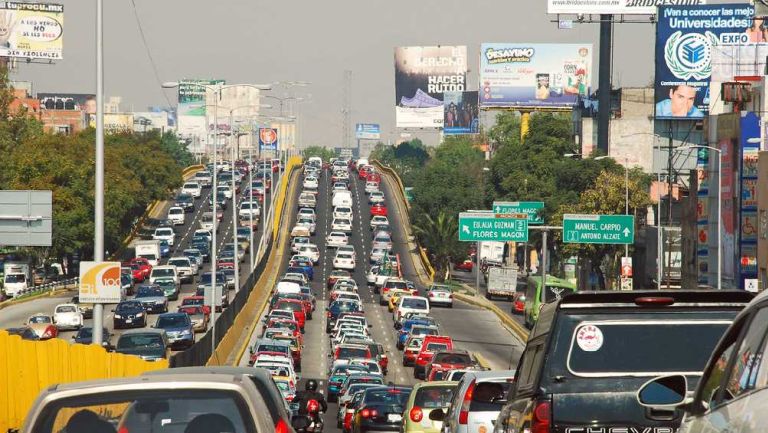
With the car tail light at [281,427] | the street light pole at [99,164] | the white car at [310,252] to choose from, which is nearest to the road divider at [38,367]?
the street light pole at [99,164]

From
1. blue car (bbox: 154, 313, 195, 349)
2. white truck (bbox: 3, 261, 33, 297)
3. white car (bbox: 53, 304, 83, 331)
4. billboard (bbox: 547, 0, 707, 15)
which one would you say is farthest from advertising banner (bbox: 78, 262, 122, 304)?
billboard (bbox: 547, 0, 707, 15)

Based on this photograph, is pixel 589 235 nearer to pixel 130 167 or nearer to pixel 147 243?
pixel 147 243

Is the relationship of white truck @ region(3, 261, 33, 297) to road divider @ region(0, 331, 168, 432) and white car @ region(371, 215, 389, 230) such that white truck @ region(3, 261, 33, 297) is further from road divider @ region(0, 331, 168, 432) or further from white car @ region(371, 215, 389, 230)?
road divider @ region(0, 331, 168, 432)

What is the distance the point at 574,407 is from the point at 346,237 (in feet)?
324

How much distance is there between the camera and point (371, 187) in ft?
461

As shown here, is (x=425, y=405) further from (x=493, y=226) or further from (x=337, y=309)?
(x=493, y=226)

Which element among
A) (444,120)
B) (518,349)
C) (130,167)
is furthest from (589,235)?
(444,120)

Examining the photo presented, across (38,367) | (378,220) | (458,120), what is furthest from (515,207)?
(458,120)

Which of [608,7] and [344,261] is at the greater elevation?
[608,7]

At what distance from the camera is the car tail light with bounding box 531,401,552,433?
1074cm

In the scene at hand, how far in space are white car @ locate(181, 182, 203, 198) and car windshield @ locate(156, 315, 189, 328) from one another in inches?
3079

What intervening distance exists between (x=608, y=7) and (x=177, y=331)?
A: 222 feet

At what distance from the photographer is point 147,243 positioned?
312ft

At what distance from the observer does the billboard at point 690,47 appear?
96812 mm
